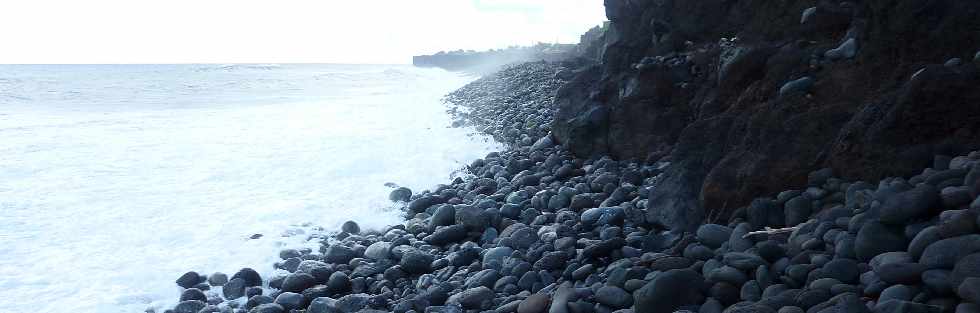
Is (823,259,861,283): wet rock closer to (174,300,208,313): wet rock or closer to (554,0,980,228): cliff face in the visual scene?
(554,0,980,228): cliff face

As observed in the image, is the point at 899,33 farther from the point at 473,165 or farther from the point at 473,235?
the point at 473,165

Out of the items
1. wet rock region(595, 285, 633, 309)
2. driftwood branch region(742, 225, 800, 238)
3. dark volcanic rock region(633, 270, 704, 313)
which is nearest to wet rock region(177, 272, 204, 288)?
wet rock region(595, 285, 633, 309)

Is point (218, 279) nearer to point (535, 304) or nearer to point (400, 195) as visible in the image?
point (400, 195)

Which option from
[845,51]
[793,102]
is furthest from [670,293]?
[845,51]

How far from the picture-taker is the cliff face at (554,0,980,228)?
3865 mm

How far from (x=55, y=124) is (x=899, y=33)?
683 inches

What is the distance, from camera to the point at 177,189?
912 cm

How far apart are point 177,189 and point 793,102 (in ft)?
24.7

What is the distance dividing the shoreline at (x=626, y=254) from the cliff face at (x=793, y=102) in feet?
0.69

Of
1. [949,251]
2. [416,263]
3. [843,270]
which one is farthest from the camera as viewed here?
[416,263]

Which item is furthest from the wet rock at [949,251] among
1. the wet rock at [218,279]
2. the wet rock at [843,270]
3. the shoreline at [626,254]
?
the wet rock at [218,279]

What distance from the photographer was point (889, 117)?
4.00m

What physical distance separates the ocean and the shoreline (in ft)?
2.01

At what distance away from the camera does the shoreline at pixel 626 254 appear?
108 inches
